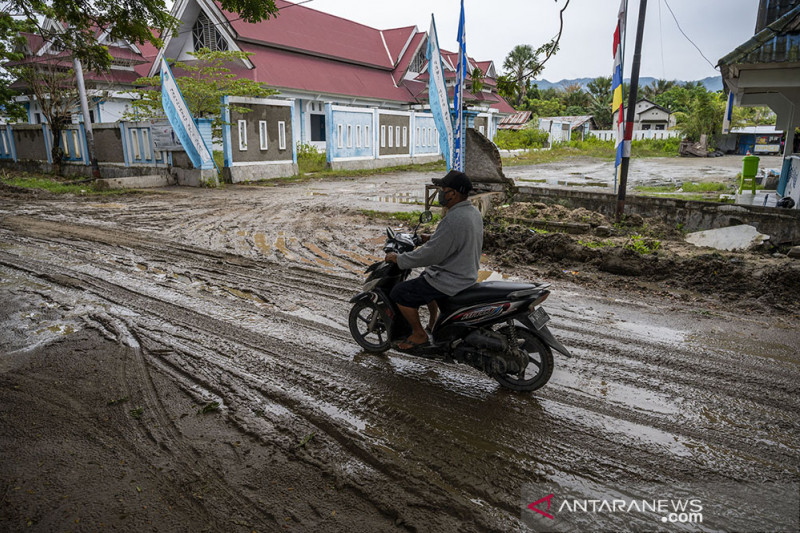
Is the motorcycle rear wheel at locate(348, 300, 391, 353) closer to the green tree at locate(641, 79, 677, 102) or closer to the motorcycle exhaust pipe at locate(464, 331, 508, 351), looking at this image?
the motorcycle exhaust pipe at locate(464, 331, 508, 351)

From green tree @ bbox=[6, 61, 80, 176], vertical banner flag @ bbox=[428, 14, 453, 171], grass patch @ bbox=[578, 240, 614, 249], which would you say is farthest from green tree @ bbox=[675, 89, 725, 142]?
green tree @ bbox=[6, 61, 80, 176]

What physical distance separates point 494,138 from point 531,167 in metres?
11.0

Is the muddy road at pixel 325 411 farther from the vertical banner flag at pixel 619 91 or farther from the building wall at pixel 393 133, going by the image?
the building wall at pixel 393 133

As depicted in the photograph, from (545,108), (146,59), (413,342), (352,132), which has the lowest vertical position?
(413,342)

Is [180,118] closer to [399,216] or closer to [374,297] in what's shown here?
[399,216]

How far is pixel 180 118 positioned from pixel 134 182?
297 centimetres

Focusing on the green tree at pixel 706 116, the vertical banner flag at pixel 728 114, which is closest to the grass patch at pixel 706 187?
the vertical banner flag at pixel 728 114

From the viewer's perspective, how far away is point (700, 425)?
11.6ft

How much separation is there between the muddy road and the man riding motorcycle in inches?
31.7

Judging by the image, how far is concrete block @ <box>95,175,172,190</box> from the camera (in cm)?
1659

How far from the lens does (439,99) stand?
12.0m

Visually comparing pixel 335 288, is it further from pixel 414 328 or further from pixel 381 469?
pixel 381 469

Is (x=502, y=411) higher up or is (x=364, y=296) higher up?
(x=364, y=296)

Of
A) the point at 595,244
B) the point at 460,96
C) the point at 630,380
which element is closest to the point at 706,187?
the point at 460,96
